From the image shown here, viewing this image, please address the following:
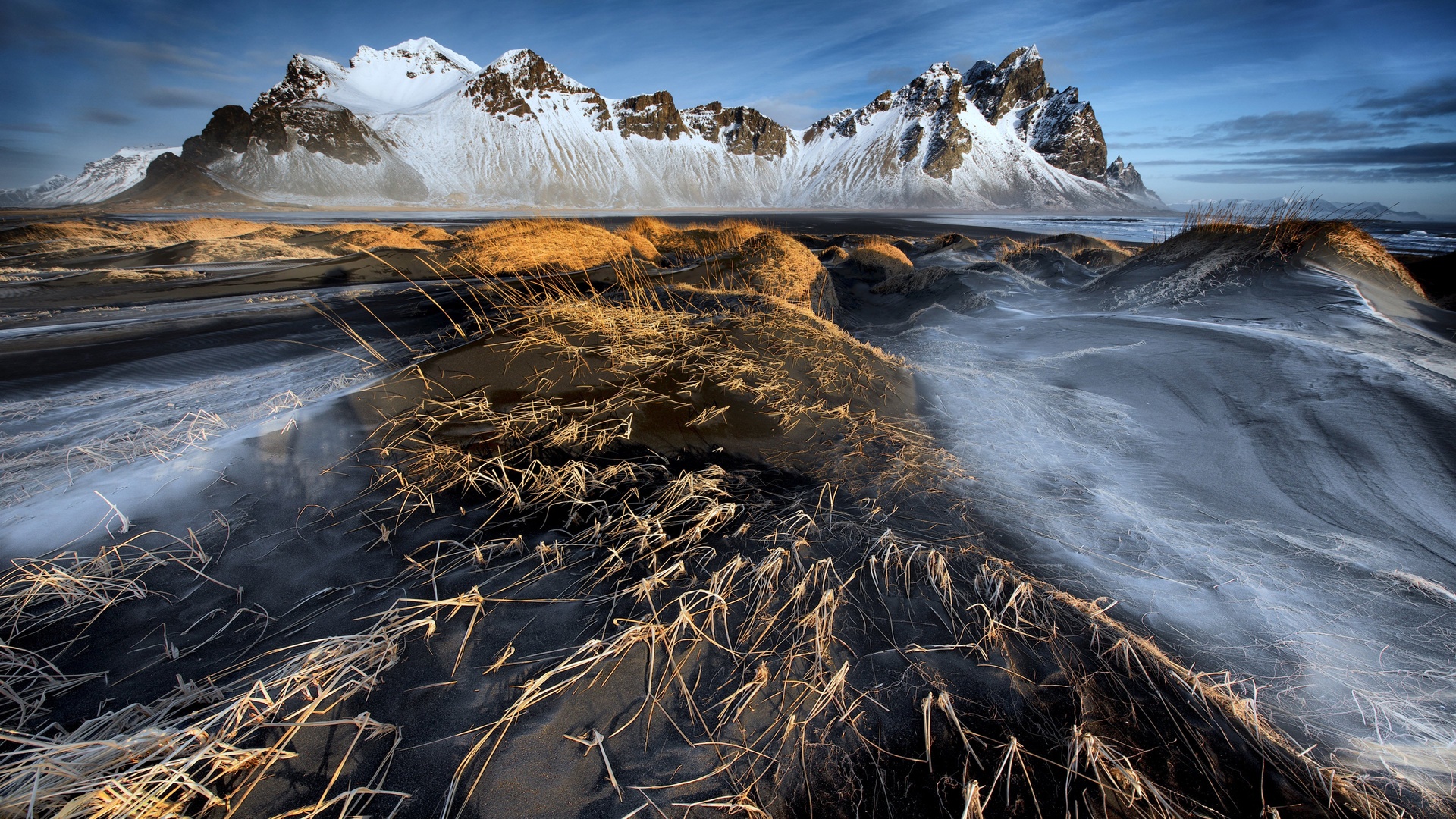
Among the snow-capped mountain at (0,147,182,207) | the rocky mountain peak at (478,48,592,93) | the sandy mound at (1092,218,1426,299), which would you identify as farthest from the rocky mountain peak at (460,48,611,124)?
the sandy mound at (1092,218,1426,299)

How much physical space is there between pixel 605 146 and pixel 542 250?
10165cm

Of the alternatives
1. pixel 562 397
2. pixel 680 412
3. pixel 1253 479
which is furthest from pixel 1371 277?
pixel 562 397

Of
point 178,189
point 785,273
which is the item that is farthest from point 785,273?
point 178,189

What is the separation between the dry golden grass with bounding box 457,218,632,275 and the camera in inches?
346

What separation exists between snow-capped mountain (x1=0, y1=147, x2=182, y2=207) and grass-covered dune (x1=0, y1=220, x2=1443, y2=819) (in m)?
172

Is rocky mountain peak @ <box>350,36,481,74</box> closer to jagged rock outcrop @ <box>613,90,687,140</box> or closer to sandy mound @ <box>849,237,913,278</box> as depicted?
jagged rock outcrop @ <box>613,90,687,140</box>

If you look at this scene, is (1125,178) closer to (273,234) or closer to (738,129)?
(738,129)

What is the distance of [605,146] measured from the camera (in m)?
96.0

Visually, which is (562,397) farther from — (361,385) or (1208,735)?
(1208,735)

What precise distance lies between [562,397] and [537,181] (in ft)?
324

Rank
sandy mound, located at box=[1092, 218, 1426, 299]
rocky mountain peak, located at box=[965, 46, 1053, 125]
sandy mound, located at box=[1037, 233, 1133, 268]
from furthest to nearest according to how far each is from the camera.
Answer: rocky mountain peak, located at box=[965, 46, 1053, 125]
sandy mound, located at box=[1037, 233, 1133, 268]
sandy mound, located at box=[1092, 218, 1426, 299]

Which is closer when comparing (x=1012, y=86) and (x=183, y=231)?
(x=183, y=231)

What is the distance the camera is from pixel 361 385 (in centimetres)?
354

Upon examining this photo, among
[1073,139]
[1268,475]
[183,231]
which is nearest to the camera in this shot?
[1268,475]
